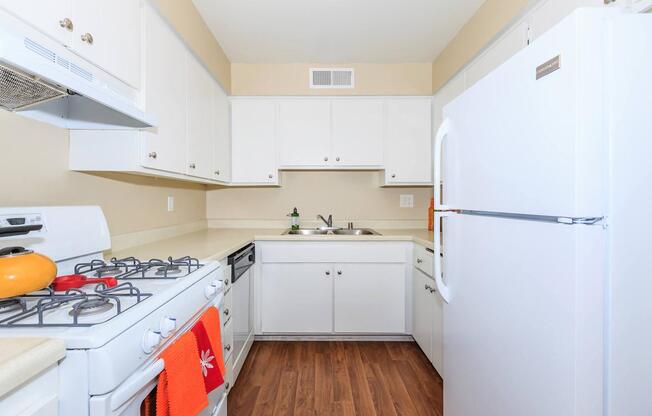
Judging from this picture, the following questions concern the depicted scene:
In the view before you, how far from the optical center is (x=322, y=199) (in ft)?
10.1

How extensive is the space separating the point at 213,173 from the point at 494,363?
207 cm

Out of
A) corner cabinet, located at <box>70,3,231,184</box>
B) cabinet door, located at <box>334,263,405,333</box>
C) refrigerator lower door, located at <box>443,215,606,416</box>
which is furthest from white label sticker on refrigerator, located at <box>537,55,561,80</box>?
cabinet door, located at <box>334,263,405,333</box>

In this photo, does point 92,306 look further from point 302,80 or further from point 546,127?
point 302,80

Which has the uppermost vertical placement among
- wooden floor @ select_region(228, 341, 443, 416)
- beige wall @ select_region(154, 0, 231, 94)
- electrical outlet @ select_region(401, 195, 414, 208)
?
beige wall @ select_region(154, 0, 231, 94)

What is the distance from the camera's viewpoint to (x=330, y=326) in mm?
2529

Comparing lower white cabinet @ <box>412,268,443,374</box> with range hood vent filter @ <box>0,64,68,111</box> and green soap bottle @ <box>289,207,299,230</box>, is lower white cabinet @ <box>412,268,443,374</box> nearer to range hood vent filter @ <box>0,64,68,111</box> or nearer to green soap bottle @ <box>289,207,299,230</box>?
green soap bottle @ <box>289,207,299,230</box>

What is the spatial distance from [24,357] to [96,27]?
114cm

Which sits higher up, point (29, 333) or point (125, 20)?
point (125, 20)

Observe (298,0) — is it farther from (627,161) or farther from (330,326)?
(330,326)

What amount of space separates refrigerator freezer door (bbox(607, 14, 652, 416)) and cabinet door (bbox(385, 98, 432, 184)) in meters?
2.06

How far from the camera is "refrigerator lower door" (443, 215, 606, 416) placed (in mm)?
729

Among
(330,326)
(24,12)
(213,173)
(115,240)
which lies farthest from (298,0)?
(330,326)

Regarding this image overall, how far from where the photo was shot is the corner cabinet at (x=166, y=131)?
141cm

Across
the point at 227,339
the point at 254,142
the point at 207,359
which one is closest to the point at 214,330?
the point at 207,359
